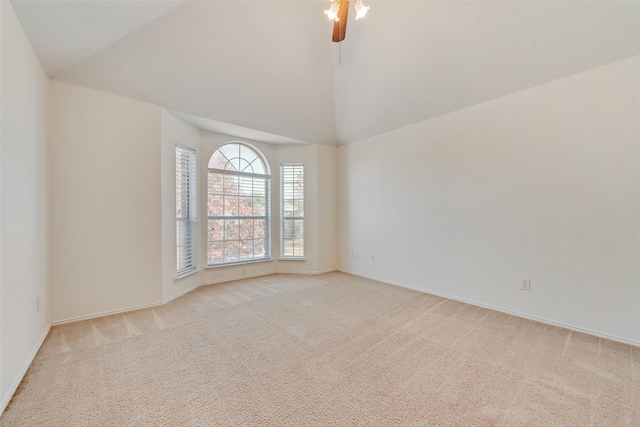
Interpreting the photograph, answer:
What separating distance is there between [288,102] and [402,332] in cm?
349

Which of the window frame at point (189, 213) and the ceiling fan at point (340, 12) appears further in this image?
the window frame at point (189, 213)

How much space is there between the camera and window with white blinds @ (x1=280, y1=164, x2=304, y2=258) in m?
5.28

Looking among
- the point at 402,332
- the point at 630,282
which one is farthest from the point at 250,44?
the point at 630,282

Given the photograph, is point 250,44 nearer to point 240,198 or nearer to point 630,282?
point 240,198

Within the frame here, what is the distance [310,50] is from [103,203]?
3157 millimetres

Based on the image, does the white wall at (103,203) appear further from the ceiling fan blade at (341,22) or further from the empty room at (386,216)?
the ceiling fan blade at (341,22)

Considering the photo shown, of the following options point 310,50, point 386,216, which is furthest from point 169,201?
point 386,216

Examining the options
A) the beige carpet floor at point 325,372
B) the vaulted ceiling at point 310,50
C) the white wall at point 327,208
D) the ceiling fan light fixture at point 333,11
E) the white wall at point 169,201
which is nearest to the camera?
the beige carpet floor at point 325,372

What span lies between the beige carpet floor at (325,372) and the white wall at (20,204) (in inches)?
10.1

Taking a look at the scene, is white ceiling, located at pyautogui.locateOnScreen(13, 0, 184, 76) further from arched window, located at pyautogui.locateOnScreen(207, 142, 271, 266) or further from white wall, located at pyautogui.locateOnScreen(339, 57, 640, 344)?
white wall, located at pyautogui.locateOnScreen(339, 57, 640, 344)

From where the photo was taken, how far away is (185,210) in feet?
13.3

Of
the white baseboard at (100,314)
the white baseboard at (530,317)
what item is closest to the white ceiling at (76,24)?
the white baseboard at (100,314)

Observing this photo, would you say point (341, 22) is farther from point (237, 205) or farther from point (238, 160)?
point (237, 205)

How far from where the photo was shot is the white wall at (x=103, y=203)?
2832mm
